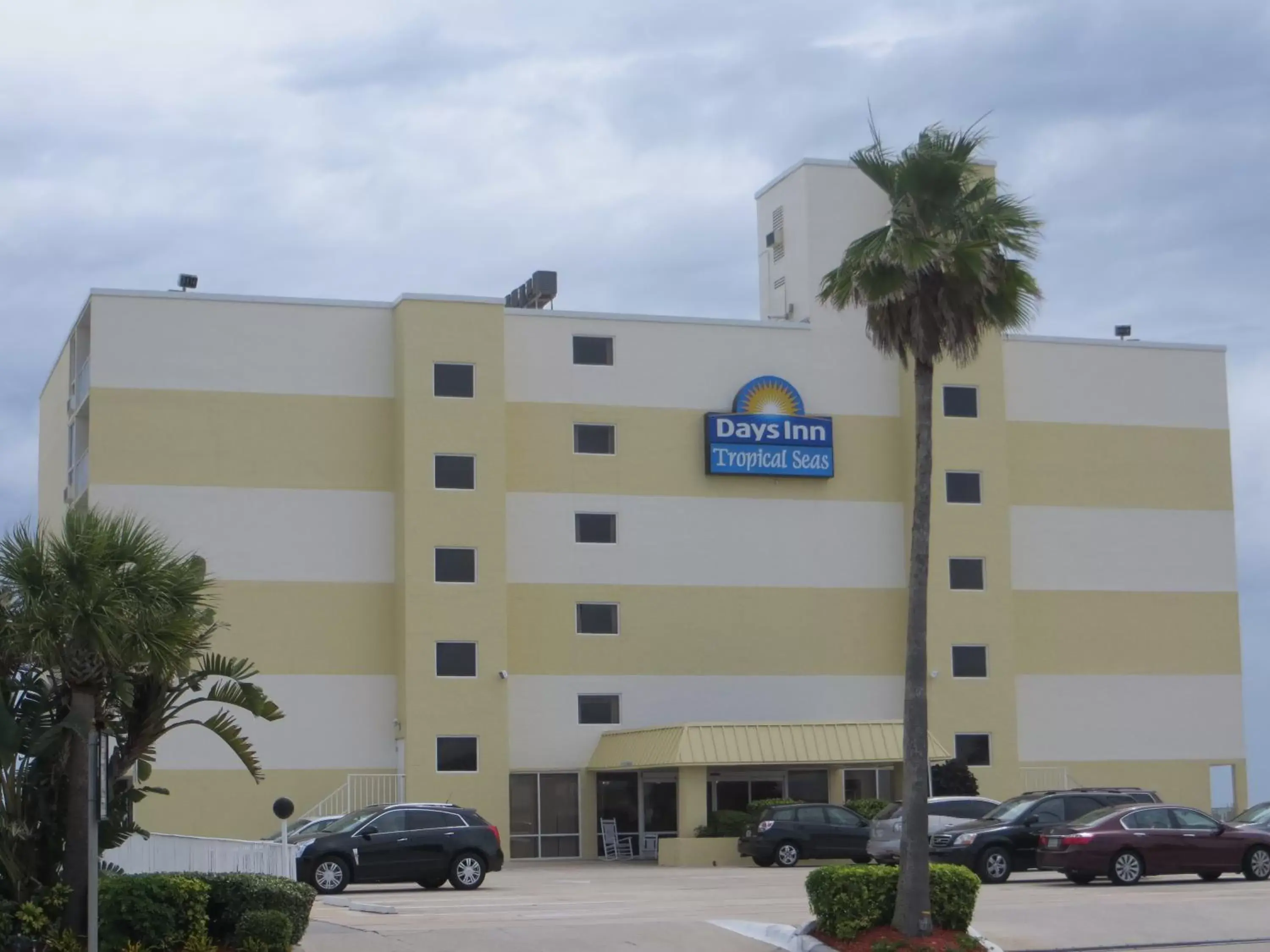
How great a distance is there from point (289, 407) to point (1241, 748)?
95.1ft

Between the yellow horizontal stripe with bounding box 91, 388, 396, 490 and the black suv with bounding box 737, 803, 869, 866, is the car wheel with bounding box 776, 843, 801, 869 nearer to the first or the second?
the black suv with bounding box 737, 803, 869, 866

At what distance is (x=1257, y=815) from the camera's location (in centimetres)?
3572

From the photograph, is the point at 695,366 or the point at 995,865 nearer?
the point at 995,865

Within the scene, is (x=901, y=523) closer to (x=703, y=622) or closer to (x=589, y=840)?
(x=703, y=622)

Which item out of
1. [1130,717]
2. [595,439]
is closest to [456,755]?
[595,439]

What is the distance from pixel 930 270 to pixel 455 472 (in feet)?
81.5

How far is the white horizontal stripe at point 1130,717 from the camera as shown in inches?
1939

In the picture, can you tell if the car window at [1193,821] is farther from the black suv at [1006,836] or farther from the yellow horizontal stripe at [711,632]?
the yellow horizontal stripe at [711,632]

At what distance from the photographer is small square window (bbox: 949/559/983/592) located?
159 feet

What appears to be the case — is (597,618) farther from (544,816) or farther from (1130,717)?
(1130,717)

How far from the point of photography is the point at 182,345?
4462 centimetres

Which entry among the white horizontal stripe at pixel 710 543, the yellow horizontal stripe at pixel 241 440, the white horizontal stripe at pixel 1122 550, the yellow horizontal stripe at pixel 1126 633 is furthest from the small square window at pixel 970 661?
the yellow horizontal stripe at pixel 241 440

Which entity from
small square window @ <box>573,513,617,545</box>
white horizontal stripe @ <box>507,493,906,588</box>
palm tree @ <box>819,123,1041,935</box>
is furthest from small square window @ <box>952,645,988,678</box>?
palm tree @ <box>819,123,1041,935</box>

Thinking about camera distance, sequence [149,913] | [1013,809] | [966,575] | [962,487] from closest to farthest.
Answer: [149,913]
[1013,809]
[966,575]
[962,487]
